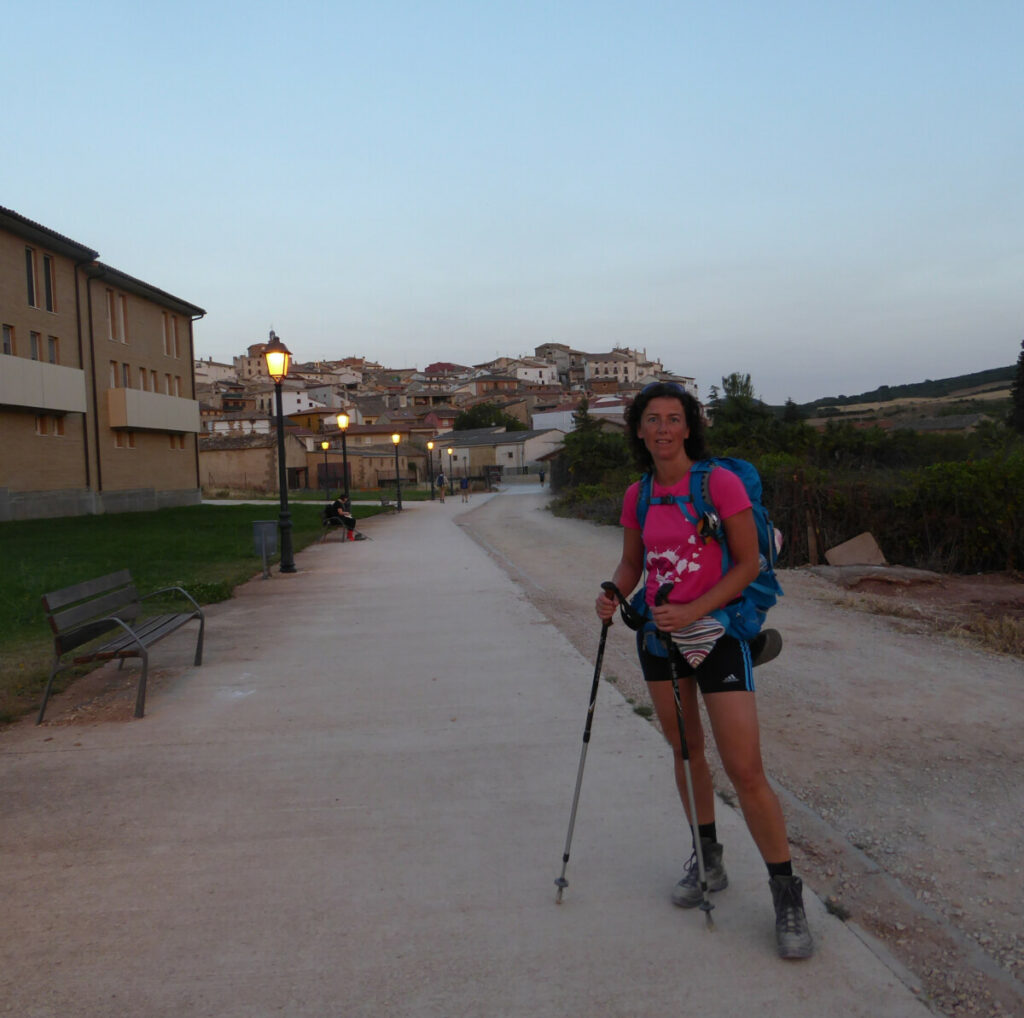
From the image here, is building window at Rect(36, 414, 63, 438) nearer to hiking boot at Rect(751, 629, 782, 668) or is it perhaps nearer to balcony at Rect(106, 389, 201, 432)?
balcony at Rect(106, 389, 201, 432)

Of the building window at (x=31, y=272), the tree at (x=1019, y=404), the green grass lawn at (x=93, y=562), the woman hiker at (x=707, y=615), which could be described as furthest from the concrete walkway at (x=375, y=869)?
the tree at (x=1019, y=404)

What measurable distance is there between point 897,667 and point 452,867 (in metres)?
4.71

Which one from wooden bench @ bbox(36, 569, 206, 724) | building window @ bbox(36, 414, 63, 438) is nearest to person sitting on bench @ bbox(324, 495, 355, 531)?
wooden bench @ bbox(36, 569, 206, 724)

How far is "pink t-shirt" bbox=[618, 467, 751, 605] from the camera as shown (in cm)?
289

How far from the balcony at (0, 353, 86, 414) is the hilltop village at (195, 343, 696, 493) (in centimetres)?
920

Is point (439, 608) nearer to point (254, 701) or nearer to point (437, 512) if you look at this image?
point (254, 701)

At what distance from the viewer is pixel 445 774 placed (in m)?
4.67

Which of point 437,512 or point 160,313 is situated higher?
point 160,313

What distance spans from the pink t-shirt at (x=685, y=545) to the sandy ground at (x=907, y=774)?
1.28m

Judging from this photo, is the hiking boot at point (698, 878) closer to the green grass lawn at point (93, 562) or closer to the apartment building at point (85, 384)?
the green grass lawn at point (93, 562)

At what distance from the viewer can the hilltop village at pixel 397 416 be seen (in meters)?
60.0

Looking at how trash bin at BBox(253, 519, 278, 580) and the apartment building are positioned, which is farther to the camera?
the apartment building

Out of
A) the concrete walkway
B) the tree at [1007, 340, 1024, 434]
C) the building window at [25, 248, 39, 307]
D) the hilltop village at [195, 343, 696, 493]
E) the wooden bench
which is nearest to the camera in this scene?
the concrete walkway

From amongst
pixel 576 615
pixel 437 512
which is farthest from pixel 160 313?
pixel 576 615
